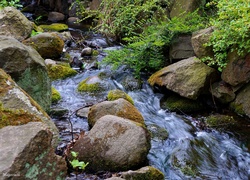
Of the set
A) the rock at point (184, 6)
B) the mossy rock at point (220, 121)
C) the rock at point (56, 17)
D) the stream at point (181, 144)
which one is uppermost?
the rock at point (184, 6)

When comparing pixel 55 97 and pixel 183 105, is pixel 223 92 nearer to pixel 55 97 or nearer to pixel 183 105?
pixel 183 105

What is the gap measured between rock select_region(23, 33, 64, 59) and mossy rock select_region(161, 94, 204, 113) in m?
4.07

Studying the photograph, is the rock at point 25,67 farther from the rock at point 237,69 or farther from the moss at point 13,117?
the rock at point 237,69

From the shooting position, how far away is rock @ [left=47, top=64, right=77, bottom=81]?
7.11m

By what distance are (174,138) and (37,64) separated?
2559mm

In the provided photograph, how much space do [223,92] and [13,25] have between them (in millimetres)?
6434

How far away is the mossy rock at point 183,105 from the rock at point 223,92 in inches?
15.0

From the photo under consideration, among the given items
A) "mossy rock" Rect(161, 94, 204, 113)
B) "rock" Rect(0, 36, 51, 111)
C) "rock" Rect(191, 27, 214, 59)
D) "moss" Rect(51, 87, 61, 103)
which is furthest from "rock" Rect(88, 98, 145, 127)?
"rock" Rect(191, 27, 214, 59)

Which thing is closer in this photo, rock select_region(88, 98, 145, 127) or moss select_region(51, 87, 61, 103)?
rock select_region(88, 98, 145, 127)

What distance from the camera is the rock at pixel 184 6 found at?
7998 mm

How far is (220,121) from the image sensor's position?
5277 millimetres

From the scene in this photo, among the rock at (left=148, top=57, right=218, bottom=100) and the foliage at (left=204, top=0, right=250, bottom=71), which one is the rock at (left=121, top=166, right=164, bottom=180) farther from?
the foliage at (left=204, top=0, right=250, bottom=71)

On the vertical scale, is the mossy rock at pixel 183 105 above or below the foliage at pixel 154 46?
below

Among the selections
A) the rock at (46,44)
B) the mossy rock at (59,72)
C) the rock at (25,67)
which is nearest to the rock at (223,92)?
the rock at (25,67)
